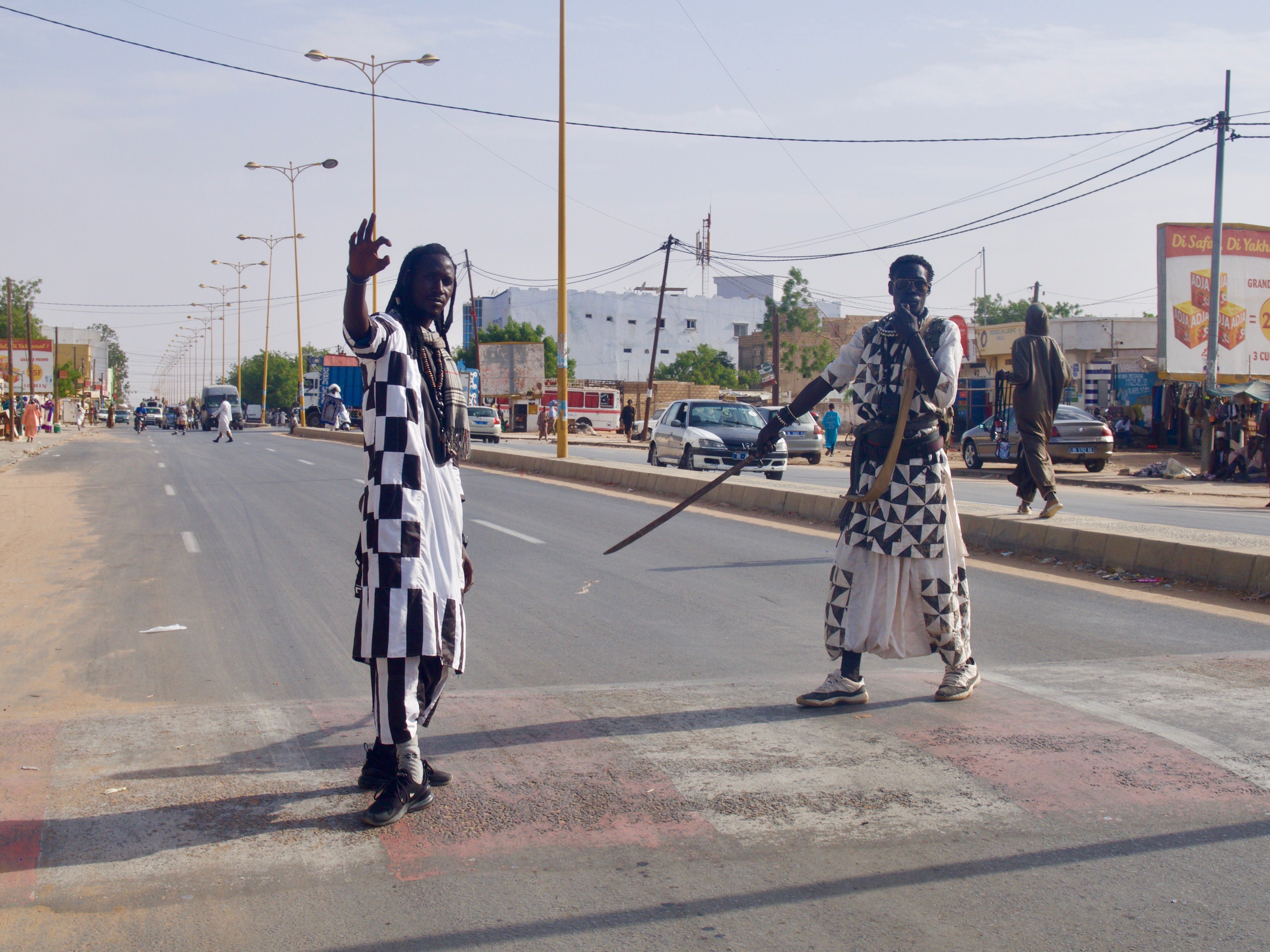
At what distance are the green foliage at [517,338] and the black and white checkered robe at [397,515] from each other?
76118mm

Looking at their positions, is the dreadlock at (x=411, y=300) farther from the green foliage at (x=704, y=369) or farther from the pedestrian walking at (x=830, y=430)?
the green foliage at (x=704, y=369)

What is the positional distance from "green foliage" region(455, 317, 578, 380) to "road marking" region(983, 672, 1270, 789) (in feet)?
246

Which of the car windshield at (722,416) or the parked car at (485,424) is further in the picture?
the parked car at (485,424)

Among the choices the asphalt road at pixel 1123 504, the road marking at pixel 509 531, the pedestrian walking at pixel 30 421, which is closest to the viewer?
the road marking at pixel 509 531

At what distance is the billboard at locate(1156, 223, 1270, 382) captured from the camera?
1080 inches

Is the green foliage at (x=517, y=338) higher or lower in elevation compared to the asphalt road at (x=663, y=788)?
higher

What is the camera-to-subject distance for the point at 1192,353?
27.7 m

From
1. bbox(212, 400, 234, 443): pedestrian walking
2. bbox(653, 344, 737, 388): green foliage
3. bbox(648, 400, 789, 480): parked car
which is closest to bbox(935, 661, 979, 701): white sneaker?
bbox(648, 400, 789, 480): parked car

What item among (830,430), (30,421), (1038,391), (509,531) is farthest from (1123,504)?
(30,421)

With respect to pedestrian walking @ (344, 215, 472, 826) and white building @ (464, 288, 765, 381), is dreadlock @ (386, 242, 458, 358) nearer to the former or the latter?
pedestrian walking @ (344, 215, 472, 826)

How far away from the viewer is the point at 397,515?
3463 millimetres

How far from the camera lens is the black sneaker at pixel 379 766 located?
11.9 feet

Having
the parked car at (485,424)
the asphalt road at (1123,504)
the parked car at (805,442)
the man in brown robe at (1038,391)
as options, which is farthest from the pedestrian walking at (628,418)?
the man in brown robe at (1038,391)

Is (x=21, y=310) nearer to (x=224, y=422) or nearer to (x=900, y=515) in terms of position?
(x=224, y=422)
